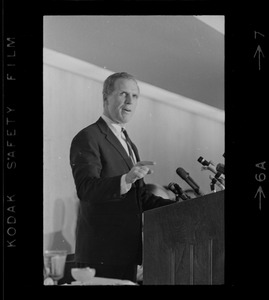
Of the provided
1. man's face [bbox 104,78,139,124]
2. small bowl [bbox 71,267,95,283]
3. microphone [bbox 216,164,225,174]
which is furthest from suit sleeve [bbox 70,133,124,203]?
microphone [bbox 216,164,225,174]

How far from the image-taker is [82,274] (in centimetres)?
198

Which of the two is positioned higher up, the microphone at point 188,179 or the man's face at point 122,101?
the man's face at point 122,101

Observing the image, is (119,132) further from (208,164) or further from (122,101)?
(208,164)

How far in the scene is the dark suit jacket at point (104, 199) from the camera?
201 cm

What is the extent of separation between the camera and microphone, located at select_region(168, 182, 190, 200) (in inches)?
78.5

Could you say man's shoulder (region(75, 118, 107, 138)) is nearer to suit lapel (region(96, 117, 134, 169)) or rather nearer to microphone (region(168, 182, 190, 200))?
suit lapel (region(96, 117, 134, 169))

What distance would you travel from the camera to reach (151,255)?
1.90 m

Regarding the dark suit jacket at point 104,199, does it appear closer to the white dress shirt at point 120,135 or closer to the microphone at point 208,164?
the white dress shirt at point 120,135

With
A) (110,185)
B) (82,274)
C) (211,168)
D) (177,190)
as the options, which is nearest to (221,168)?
(211,168)

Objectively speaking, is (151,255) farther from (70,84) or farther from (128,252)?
(70,84)

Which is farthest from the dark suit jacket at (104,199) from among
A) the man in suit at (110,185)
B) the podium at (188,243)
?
the podium at (188,243)

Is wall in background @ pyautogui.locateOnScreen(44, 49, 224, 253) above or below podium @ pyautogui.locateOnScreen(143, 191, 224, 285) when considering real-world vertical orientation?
above
